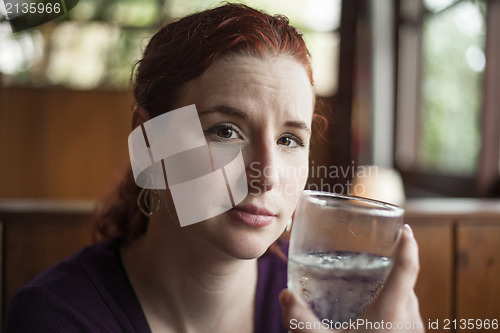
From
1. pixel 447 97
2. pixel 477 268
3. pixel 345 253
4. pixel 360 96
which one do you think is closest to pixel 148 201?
pixel 345 253

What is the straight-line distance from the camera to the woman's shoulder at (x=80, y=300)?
0.73 meters

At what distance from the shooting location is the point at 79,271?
2.72ft

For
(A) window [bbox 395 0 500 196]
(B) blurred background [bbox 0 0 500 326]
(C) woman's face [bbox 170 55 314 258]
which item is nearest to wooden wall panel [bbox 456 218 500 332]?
(B) blurred background [bbox 0 0 500 326]

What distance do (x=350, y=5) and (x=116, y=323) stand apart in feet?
11.3

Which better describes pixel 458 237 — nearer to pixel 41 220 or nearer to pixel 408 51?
pixel 41 220

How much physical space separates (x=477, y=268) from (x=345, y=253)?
Result: 2.07 ft

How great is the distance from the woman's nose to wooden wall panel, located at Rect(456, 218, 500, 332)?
0.60 meters

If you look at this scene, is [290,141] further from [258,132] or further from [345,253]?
[345,253]

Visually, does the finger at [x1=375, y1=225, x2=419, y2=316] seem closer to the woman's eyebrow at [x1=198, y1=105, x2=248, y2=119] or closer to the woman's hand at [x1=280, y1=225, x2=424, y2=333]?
the woman's hand at [x1=280, y1=225, x2=424, y2=333]

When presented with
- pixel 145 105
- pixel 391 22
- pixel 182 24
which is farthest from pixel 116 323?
pixel 391 22

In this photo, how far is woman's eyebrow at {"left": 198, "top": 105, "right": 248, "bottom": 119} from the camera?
2.18 ft

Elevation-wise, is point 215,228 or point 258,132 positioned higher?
point 258,132

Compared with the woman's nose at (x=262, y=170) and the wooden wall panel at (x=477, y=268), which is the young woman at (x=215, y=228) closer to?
the woman's nose at (x=262, y=170)

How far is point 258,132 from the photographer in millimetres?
649
